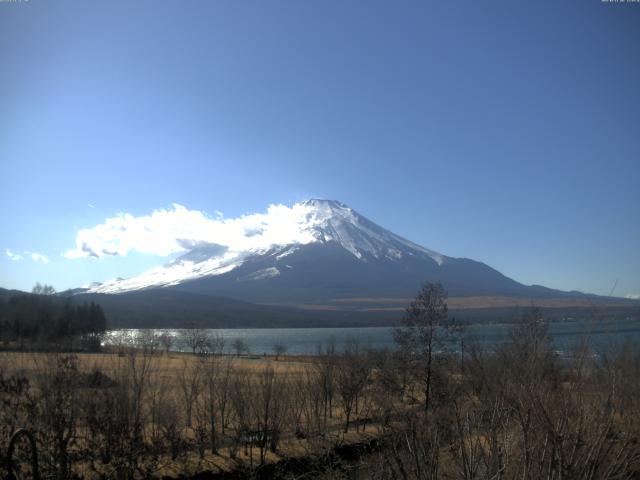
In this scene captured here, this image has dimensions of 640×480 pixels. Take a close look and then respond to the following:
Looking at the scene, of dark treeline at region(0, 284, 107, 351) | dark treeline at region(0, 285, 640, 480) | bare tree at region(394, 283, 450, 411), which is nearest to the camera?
dark treeline at region(0, 285, 640, 480)

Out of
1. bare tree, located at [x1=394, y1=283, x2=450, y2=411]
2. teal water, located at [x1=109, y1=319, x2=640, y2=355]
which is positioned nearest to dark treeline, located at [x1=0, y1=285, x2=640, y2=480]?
bare tree, located at [x1=394, y1=283, x2=450, y2=411]

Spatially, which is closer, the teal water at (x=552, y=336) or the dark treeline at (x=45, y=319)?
the teal water at (x=552, y=336)

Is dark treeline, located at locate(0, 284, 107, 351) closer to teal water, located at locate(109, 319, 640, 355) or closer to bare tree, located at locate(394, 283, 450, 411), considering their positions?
teal water, located at locate(109, 319, 640, 355)

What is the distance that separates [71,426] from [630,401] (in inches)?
504

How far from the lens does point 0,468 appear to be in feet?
37.4

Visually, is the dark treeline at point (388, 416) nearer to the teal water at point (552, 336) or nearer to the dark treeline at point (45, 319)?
the teal water at point (552, 336)

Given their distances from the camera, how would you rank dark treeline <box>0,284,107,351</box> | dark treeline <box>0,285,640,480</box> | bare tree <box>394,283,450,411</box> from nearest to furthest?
dark treeline <box>0,285,640,480</box> → bare tree <box>394,283,450,411</box> → dark treeline <box>0,284,107,351</box>

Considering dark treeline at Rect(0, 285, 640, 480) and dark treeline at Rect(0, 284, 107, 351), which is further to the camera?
dark treeline at Rect(0, 284, 107, 351)

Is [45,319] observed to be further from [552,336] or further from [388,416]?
[388,416]

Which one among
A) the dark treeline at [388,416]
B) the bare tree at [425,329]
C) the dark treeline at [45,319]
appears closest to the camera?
the dark treeline at [388,416]

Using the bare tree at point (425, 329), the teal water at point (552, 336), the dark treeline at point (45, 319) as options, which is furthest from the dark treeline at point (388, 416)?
the dark treeline at point (45, 319)

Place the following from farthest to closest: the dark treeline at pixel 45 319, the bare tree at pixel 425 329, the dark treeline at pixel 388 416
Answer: the dark treeline at pixel 45 319, the bare tree at pixel 425 329, the dark treeline at pixel 388 416

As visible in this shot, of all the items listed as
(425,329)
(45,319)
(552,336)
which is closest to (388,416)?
(552,336)

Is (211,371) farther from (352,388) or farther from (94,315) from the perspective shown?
(94,315)
